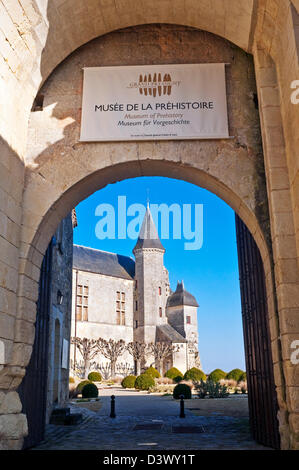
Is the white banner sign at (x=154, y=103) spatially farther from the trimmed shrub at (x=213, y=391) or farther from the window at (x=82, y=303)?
the window at (x=82, y=303)

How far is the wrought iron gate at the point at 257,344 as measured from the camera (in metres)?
5.23

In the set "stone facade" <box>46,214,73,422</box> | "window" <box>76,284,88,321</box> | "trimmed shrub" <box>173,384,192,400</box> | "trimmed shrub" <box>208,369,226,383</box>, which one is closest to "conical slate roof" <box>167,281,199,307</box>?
"window" <box>76,284,88,321</box>

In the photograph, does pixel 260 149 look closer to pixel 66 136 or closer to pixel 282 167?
pixel 282 167

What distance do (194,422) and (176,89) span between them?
6.02m

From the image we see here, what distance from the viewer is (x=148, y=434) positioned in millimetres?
6695

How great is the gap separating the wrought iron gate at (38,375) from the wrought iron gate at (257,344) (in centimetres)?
286

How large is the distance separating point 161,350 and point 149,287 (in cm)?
553

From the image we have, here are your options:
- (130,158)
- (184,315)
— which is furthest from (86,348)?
(130,158)

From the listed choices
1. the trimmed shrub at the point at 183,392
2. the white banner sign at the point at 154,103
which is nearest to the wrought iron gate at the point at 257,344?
the white banner sign at the point at 154,103

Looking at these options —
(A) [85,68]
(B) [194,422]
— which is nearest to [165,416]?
(B) [194,422]

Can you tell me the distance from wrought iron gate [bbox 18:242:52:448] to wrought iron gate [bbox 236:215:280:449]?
9.39ft

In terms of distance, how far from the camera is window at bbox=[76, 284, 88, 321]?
30000mm

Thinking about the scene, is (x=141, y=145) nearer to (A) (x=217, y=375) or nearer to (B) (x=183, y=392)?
(B) (x=183, y=392)

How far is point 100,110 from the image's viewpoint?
212 inches
